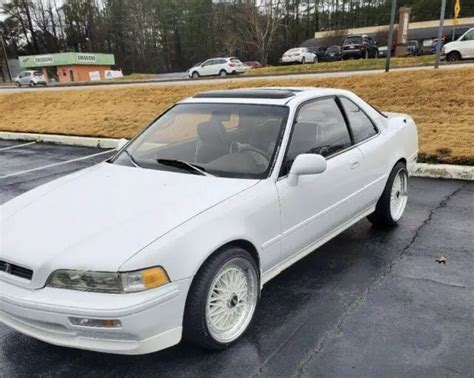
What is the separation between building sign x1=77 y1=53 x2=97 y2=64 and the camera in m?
51.1

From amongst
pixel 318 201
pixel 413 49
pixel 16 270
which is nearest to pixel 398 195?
pixel 318 201

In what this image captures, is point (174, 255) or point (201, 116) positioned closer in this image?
point (174, 255)

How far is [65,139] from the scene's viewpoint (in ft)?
38.6

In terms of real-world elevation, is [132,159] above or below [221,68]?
above

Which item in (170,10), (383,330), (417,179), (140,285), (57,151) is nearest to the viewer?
(140,285)

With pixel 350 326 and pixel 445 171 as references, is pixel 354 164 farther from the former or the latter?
pixel 445 171

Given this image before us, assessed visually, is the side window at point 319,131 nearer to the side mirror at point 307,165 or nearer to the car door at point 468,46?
the side mirror at point 307,165

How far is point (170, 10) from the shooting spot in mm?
80312

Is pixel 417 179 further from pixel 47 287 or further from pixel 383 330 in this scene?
pixel 47 287

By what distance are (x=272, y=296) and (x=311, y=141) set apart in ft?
4.17

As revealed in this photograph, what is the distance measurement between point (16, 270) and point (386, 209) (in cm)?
348

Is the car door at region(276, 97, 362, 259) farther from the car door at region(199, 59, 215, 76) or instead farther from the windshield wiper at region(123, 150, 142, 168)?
the car door at region(199, 59, 215, 76)

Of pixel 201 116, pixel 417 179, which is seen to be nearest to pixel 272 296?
pixel 201 116

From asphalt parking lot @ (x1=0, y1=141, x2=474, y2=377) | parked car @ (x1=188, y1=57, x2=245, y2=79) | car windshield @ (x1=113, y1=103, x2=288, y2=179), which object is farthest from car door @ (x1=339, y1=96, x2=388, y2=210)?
parked car @ (x1=188, y1=57, x2=245, y2=79)
